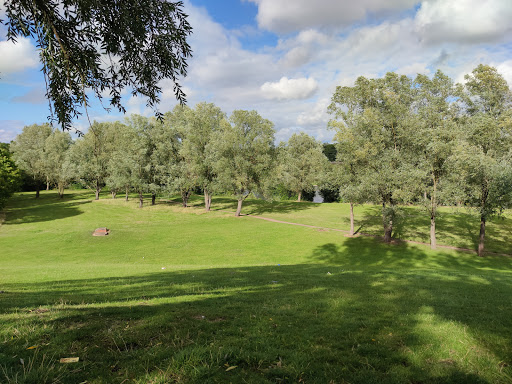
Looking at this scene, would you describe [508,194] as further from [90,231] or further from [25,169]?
[25,169]

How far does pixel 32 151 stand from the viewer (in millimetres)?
63719

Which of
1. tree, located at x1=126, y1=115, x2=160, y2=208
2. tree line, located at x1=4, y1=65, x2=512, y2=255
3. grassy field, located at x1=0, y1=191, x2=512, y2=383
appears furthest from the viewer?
tree, located at x1=126, y1=115, x2=160, y2=208

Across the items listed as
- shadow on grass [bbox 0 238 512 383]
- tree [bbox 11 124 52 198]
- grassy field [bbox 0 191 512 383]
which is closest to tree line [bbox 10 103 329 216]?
tree [bbox 11 124 52 198]

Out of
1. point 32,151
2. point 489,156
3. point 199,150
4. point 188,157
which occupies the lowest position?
point 489,156

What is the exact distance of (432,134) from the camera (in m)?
24.5

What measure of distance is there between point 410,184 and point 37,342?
27589mm

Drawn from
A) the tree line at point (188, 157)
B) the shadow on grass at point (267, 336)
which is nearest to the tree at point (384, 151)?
the tree line at point (188, 157)

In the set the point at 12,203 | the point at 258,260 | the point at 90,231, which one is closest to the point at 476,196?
the point at 258,260

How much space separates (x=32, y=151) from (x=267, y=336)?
3116 inches

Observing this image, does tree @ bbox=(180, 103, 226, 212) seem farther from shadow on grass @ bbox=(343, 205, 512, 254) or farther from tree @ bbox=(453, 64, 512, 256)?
tree @ bbox=(453, 64, 512, 256)

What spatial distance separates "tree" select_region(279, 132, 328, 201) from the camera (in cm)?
6372

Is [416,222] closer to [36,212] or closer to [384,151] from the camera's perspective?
[384,151]

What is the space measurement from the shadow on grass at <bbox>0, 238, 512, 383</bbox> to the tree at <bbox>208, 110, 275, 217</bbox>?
1324 inches

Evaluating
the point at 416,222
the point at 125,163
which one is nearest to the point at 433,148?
the point at 416,222
